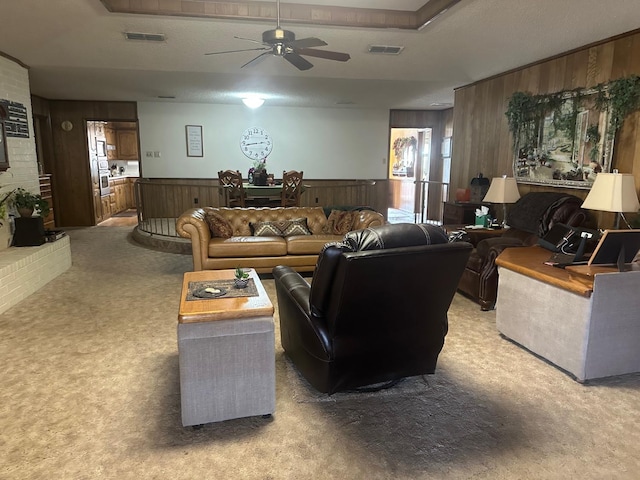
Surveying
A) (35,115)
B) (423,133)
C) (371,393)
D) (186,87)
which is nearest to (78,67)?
(186,87)

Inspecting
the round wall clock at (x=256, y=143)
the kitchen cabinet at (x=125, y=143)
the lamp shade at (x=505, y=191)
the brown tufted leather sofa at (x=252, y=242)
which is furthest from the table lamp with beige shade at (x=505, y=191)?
the kitchen cabinet at (x=125, y=143)

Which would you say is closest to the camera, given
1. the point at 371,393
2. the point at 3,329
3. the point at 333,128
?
the point at 371,393

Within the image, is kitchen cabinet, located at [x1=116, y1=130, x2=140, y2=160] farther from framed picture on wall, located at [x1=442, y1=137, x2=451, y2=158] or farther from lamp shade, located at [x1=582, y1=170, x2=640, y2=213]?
lamp shade, located at [x1=582, y1=170, x2=640, y2=213]

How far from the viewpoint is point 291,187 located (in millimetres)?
6871

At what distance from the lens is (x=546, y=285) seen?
286 centimetres

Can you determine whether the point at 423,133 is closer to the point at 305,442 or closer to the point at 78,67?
the point at 78,67

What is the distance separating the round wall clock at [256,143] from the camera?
9258 millimetres

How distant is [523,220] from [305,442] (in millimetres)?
3323

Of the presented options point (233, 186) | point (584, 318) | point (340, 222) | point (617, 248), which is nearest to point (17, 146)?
point (233, 186)

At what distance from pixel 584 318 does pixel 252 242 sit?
3.27 meters

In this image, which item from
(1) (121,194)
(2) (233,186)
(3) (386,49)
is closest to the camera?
(3) (386,49)

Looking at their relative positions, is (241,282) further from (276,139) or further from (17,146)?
(276,139)

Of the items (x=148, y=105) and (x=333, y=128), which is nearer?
(x=148, y=105)

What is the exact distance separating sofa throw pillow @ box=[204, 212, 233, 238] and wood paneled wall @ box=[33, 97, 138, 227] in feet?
16.4
